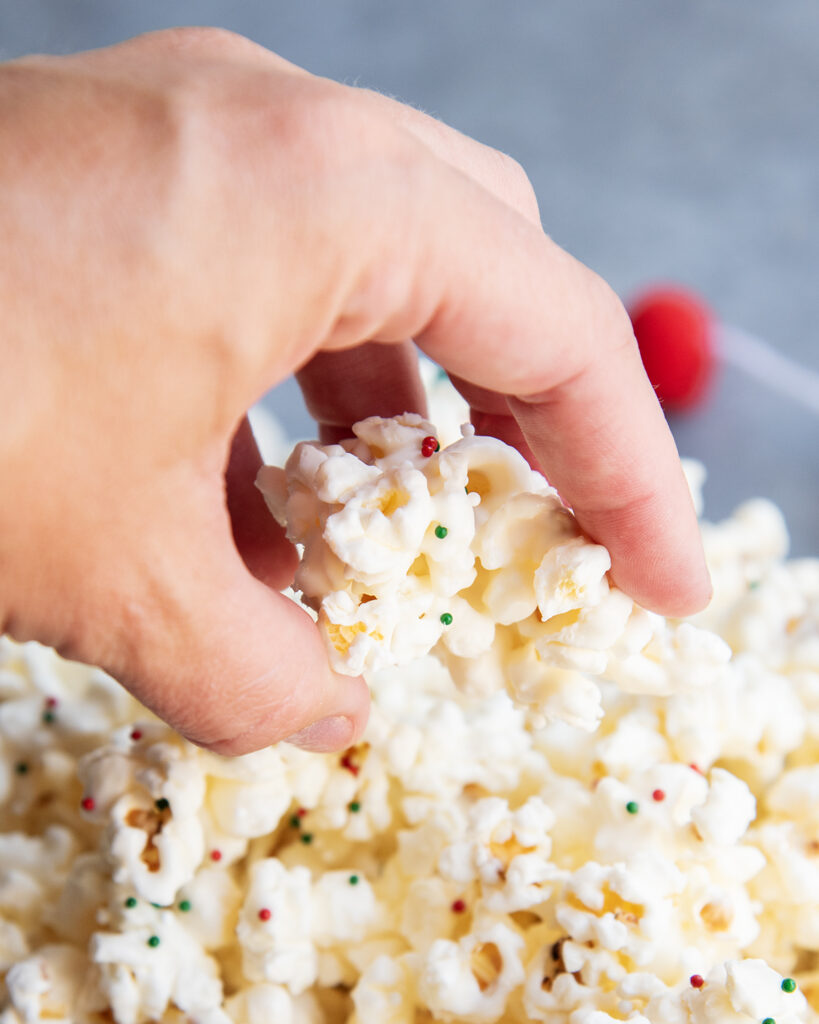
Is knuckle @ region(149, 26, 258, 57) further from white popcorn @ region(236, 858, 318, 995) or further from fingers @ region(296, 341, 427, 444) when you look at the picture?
white popcorn @ region(236, 858, 318, 995)

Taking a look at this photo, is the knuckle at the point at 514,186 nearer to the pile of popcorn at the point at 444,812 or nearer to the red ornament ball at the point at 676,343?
the pile of popcorn at the point at 444,812

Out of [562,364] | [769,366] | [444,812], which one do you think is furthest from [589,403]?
[769,366]

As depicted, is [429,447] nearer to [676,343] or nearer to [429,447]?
[429,447]

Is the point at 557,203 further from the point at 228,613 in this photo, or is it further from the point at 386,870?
the point at 228,613

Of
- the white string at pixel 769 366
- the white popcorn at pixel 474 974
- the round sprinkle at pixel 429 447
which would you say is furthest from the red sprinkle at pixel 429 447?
the white string at pixel 769 366

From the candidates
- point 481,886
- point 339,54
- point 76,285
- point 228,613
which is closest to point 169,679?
point 228,613

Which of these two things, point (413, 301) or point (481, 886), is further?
point (481, 886)
